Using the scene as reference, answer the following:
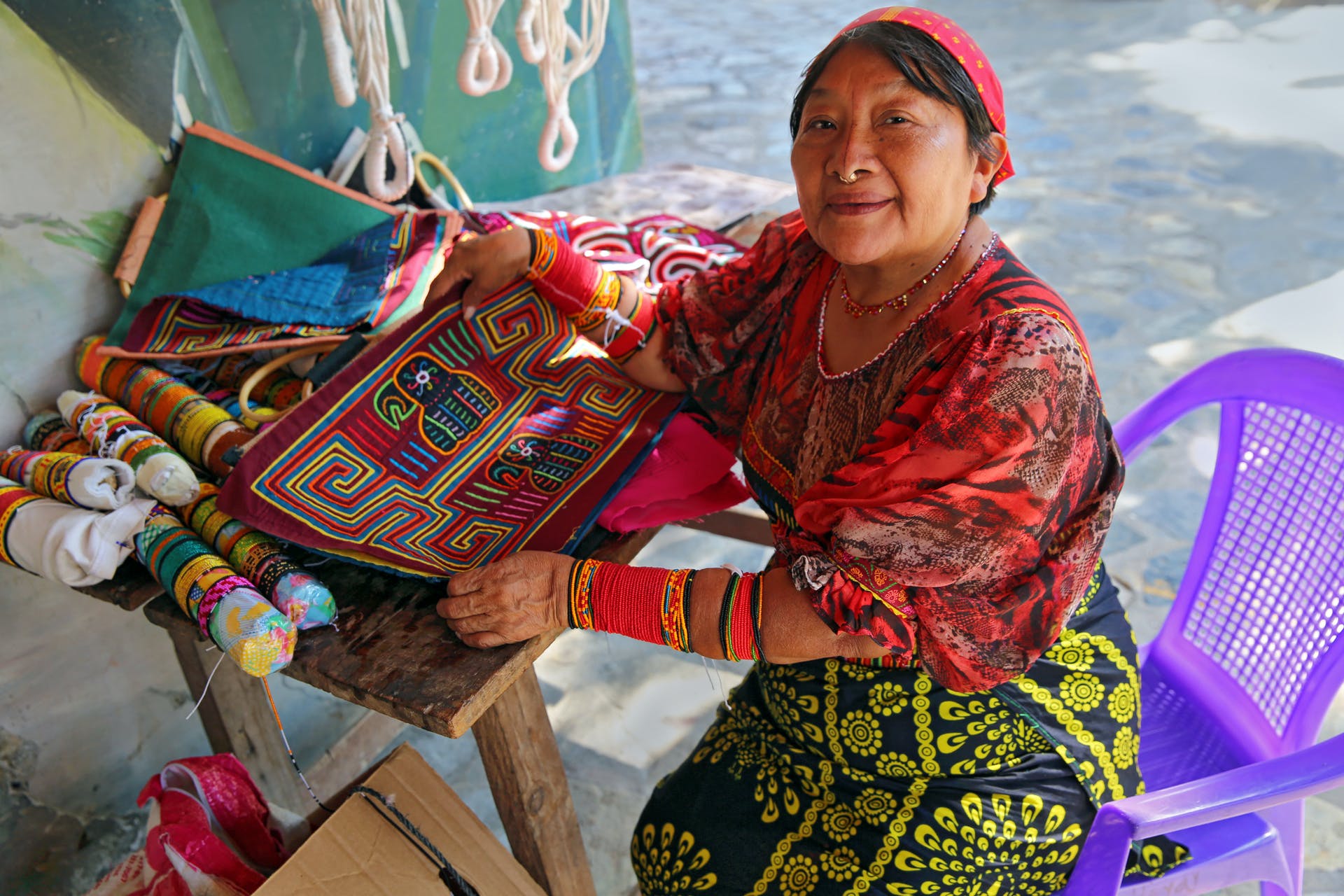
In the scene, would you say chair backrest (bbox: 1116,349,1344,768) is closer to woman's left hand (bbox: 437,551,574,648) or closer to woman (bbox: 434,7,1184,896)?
woman (bbox: 434,7,1184,896)

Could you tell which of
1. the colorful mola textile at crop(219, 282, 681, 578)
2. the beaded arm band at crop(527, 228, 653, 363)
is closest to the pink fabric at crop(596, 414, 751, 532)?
the colorful mola textile at crop(219, 282, 681, 578)

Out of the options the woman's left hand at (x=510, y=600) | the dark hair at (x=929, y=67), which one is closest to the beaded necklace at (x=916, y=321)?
the dark hair at (x=929, y=67)

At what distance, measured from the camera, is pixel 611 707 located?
2.54 meters

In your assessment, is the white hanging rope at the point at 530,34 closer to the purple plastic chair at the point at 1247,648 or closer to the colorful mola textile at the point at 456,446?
the colorful mola textile at the point at 456,446

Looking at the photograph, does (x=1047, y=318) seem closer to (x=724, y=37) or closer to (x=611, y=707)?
(x=611, y=707)

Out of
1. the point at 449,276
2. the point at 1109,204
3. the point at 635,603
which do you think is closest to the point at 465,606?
the point at 635,603

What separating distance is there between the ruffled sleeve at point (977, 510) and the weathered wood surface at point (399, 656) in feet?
1.36

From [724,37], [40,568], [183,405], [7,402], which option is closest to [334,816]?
[40,568]

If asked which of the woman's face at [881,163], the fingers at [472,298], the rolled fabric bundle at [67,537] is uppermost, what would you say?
the woman's face at [881,163]

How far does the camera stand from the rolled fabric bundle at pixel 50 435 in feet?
5.18

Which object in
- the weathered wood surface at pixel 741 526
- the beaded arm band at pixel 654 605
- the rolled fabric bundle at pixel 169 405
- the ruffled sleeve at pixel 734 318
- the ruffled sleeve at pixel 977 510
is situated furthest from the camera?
the weathered wood surface at pixel 741 526

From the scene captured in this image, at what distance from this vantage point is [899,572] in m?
1.18

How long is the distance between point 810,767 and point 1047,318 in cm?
73

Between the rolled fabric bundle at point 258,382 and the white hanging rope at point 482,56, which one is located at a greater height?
the white hanging rope at point 482,56
